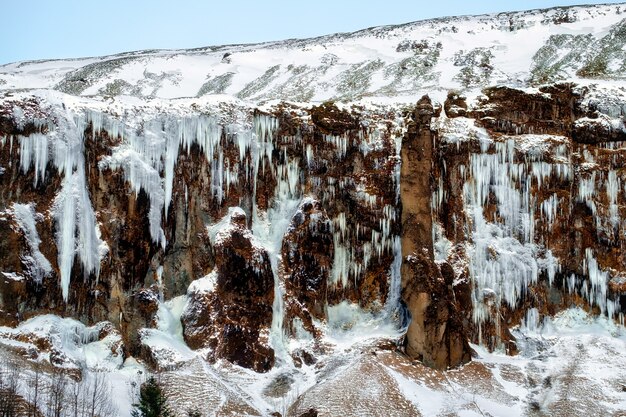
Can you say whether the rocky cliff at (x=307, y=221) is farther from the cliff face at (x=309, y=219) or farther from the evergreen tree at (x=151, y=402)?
the evergreen tree at (x=151, y=402)

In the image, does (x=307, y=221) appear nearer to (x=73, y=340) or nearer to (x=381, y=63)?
(x=73, y=340)

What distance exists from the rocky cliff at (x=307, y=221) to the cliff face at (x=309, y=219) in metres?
0.10

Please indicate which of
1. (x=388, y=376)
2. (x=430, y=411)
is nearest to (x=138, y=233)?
(x=388, y=376)

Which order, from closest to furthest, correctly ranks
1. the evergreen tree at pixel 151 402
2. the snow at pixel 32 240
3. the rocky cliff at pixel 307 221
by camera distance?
the evergreen tree at pixel 151 402 → the snow at pixel 32 240 → the rocky cliff at pixel 307 221

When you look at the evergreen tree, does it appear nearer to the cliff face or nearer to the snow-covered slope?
the cliff face

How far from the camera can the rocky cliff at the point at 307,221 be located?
4775 centimetres

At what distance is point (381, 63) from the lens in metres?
87.2

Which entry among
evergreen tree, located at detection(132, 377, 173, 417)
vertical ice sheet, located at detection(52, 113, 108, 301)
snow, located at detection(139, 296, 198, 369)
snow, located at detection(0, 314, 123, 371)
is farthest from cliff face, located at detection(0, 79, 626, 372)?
evergreen tree, located at detection(132, 377, 173, 417)

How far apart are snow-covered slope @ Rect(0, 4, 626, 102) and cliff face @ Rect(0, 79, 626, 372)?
15936 mm

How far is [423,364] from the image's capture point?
46969 millimetres

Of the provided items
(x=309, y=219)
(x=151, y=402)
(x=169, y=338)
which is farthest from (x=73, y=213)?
(x=151, y=402)

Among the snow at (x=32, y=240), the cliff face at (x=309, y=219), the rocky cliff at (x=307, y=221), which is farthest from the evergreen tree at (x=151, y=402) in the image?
the snow at (x=32, y=240)

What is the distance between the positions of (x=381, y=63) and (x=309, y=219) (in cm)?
3866

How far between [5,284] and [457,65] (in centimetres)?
5271
